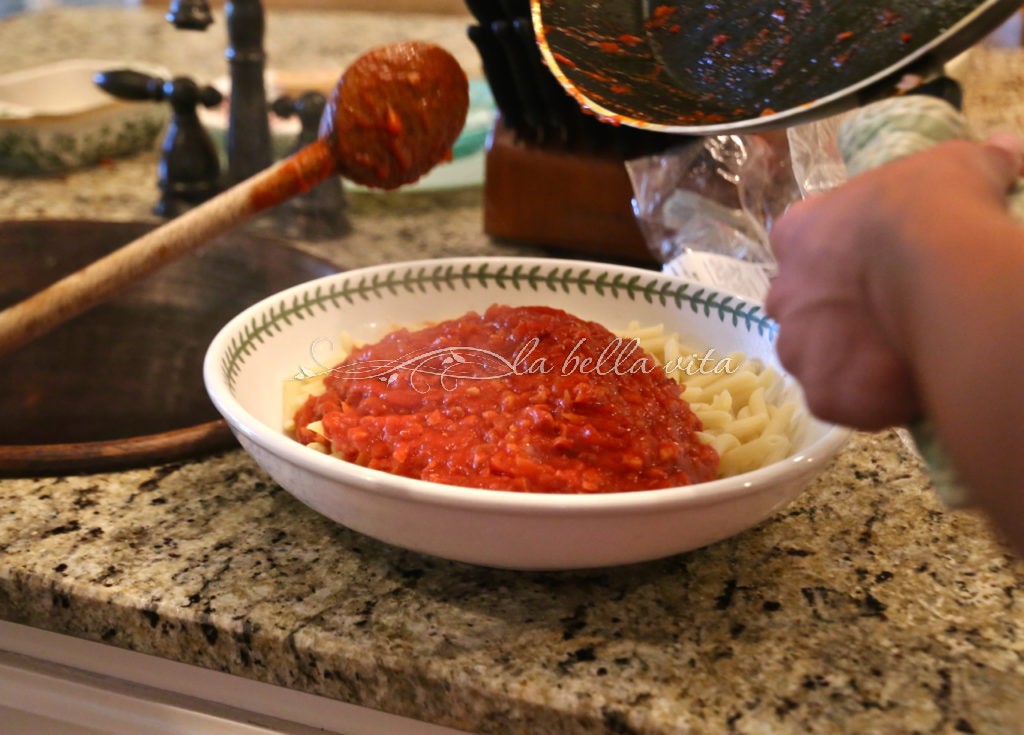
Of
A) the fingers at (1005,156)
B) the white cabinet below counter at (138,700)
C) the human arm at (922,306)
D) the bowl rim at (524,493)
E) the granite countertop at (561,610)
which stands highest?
the fingers at (1005,156)

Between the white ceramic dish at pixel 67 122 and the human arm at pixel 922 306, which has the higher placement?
the human arm at pixel 922 306

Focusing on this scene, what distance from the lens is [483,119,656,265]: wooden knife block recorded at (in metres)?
1.23

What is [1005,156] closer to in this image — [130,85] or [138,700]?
[138,700]

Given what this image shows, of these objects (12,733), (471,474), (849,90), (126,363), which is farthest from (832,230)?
(126,363)

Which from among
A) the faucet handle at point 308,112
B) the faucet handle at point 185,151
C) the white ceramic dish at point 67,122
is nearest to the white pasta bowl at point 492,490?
the faucet handle at point 308,112

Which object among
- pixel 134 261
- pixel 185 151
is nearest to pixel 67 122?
pixel 185 151

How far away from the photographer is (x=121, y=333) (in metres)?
1.26

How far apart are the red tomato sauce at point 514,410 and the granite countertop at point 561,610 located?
78mm

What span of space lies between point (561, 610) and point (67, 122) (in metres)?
1.32

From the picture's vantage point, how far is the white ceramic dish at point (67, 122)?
1538 mm

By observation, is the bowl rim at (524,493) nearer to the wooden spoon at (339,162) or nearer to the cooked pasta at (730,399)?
the cooked pasta at (730,399)

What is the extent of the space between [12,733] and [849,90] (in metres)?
0.78

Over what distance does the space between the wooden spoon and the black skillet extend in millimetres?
149

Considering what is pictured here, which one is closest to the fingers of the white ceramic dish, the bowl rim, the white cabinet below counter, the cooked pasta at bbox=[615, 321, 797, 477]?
the bowl rim
